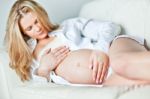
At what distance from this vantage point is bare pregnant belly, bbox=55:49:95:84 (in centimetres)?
150

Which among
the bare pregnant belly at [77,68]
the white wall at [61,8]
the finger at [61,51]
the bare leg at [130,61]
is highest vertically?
the white wall at [61,8]

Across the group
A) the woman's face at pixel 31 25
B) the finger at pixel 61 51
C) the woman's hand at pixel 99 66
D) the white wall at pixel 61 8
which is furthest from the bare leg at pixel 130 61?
the white wall at pixel 61 8

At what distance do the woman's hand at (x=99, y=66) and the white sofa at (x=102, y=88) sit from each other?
217mm

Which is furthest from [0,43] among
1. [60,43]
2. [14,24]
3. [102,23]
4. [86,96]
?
[86,96]

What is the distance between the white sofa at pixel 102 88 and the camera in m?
Result: 1.04

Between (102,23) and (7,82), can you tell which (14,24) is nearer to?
(7,82)

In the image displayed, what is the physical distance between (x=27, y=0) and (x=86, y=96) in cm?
85

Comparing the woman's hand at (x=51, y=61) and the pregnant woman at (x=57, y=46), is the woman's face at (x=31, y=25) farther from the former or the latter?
the woman's hand at (x=51, y=61)

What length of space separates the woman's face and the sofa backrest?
1.22 ft

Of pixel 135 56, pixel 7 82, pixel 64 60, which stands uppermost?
pixel 135 56

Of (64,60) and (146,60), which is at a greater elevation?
(146,60)

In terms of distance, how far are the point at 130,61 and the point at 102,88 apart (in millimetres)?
191

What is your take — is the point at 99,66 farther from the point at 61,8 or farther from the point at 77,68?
the point at 61,8

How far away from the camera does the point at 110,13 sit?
1.76 meters
